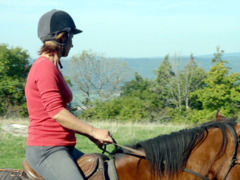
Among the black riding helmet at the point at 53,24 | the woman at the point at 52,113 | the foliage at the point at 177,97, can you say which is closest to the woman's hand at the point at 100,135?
the woman at the point at 52,113

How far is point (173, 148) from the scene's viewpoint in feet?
10.4

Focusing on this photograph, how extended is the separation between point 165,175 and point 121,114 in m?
39.9

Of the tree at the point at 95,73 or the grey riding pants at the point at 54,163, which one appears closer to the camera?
the grey riding pants at the point at 54,163

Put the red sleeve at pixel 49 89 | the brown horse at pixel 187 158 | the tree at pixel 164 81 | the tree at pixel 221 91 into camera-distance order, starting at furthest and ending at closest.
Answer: the tree at pixel 164 81 → the tree at pixel 221 91 → the brown horse at pixel 187 158 → the red sleeve at pixel 49 89

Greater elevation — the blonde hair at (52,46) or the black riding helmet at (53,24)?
the black riding helmet at (53,24)

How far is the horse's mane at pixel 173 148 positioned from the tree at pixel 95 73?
54.2m

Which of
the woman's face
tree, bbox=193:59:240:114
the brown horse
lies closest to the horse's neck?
the brown horse

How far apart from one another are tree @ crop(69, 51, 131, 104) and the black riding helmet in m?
54.4

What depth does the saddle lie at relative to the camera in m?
3.05

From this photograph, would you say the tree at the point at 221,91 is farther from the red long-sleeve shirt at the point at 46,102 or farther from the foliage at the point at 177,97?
the red long-sleeve shirt at the point at 46,102

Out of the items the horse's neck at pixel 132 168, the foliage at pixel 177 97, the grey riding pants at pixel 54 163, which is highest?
the grey riding pants at pixel 54 163

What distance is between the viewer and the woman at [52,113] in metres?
2.88

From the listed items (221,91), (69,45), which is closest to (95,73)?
(221,91)

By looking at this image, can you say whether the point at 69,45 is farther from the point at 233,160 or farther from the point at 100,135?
the point at 233,160
